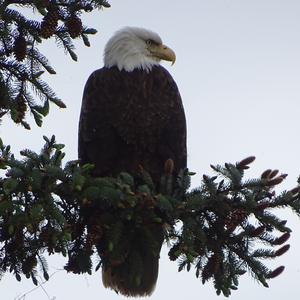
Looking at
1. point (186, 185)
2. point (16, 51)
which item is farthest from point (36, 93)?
point (186, 185)

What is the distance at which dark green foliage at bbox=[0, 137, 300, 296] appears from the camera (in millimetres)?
3076

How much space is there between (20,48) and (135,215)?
1.02 m

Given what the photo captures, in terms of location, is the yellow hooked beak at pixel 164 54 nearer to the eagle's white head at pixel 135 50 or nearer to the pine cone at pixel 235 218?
the eagle's white head at pixel 135 50

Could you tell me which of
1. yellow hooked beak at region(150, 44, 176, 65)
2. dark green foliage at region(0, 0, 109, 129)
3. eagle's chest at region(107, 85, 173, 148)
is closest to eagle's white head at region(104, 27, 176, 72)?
yellow hooked beak at region(150, 44, 176, 65)

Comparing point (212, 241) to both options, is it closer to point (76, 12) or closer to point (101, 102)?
point (76, 12)

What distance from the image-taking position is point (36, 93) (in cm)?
371

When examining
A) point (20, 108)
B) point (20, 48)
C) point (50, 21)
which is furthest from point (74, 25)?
point (20, 108)

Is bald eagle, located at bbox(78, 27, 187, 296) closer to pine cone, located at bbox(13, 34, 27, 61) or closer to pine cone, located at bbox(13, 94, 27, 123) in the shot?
pine cone, located at bbox(13, 94, 27, 123)

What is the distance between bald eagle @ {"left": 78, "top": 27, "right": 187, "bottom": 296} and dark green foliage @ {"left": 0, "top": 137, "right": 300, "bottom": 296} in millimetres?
1419

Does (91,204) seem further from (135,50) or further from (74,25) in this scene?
(135,50)

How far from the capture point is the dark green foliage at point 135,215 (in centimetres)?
308

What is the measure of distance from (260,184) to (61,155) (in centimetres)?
90

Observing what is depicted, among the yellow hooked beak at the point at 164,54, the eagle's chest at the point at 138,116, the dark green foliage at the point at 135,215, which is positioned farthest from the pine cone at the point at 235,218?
the yellow hooked beak at the point at 164,54

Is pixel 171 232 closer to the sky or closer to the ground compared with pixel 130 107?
closer to the ground
